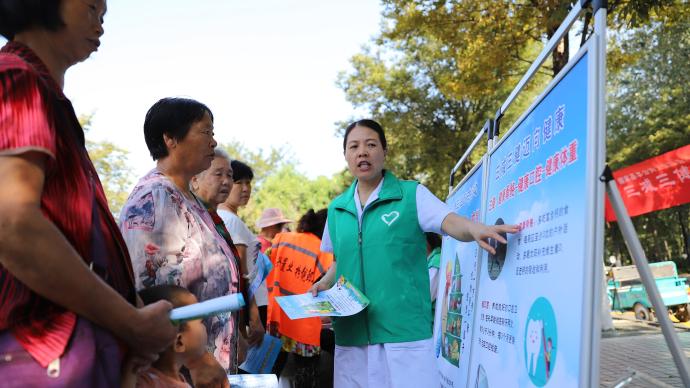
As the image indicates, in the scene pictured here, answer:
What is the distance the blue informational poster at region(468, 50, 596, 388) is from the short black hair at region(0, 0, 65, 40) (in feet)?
4.66

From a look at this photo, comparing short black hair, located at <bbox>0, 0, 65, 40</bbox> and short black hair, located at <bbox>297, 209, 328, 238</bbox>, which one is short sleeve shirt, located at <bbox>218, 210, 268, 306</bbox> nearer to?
short black hair, located at <bbox>297, 209, 328, 238</bbox>

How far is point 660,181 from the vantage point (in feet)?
39.7

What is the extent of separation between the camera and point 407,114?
63.5 feet

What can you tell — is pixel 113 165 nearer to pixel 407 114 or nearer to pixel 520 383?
pixel 407 114

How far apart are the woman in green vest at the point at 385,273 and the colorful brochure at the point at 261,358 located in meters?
0.59

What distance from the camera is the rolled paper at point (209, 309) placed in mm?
1312

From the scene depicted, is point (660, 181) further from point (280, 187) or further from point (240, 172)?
point (280, 187)

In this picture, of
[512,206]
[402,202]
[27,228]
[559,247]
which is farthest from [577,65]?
[27,228]

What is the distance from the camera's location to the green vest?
10.0 ft

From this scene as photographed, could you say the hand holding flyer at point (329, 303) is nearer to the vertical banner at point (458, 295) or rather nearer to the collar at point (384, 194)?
the collar at point (384, 194)

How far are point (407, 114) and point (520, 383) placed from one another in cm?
1748

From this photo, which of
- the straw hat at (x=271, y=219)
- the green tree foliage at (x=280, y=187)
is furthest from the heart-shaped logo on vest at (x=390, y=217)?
the green tree foliage at (x=280, y=187)

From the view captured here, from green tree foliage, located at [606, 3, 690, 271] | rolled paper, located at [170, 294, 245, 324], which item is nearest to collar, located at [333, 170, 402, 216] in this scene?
rolled paper, located at [170, 294, 245, 324]

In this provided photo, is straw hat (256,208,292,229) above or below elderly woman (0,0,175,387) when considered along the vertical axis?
above
